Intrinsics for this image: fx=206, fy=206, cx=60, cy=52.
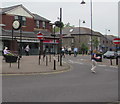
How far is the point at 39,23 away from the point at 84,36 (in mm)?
25848

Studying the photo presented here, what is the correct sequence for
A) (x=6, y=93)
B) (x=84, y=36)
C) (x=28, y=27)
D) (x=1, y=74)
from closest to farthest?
1. (x=6, y=93)
2. (x=1, y=74)
3. (x=28, y=27)
4. (x=84, y=36)

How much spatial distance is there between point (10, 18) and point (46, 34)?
837 cm

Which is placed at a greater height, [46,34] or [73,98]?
[46,34]

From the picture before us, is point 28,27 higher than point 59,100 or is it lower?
higher

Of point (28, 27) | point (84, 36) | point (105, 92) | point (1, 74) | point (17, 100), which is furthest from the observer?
point (84, 36)

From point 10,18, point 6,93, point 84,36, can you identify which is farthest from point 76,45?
point 6,93

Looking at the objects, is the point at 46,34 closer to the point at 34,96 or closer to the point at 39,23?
the point at 39,23

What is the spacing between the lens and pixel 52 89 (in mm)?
8273

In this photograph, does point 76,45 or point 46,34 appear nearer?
point 46,34

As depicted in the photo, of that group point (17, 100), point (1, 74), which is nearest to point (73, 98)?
point (17, 100)

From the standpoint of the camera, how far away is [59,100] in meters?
6.55

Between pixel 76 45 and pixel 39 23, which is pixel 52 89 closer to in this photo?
pixel 39 23

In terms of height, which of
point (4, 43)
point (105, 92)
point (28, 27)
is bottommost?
point (105, 92)

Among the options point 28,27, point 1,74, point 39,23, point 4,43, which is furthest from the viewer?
point 39,23
